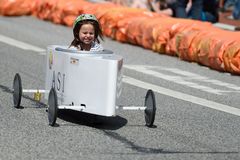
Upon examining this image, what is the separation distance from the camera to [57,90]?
951 centimetres

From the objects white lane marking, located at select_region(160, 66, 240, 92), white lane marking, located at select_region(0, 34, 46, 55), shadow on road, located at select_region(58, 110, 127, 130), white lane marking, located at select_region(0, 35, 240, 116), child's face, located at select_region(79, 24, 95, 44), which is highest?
child's face, located at select_region(79, 24, 95, 44)

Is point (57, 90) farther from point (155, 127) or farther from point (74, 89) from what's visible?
point (155, 127)

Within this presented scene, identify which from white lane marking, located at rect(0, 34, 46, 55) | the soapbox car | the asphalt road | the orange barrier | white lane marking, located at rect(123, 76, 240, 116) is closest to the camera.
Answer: the asphalt road

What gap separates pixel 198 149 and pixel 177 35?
301 inches

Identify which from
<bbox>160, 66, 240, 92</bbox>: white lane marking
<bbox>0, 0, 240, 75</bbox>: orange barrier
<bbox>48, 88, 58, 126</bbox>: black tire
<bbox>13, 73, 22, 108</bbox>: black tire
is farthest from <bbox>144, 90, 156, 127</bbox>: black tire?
<bbox>0, 0, 240, 75</bbox>: orange barrier

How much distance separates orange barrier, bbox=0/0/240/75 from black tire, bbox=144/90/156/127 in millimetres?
4911

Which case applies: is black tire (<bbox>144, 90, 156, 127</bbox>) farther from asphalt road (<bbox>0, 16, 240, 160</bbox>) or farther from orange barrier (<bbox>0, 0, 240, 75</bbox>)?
orange barrier (<bbox>0, 0, 240, 75</bbox>)

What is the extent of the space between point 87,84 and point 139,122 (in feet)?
2.85

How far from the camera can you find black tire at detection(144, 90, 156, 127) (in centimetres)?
927

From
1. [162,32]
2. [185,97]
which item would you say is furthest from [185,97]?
[162,32]

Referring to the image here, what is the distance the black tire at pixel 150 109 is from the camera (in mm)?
9266

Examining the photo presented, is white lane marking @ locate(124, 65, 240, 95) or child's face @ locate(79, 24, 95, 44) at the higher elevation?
child's face @ locate(79, 24, 95, 44)

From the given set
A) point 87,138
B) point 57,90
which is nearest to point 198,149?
point 87,138

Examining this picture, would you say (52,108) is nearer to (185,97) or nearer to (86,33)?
(86,33)
